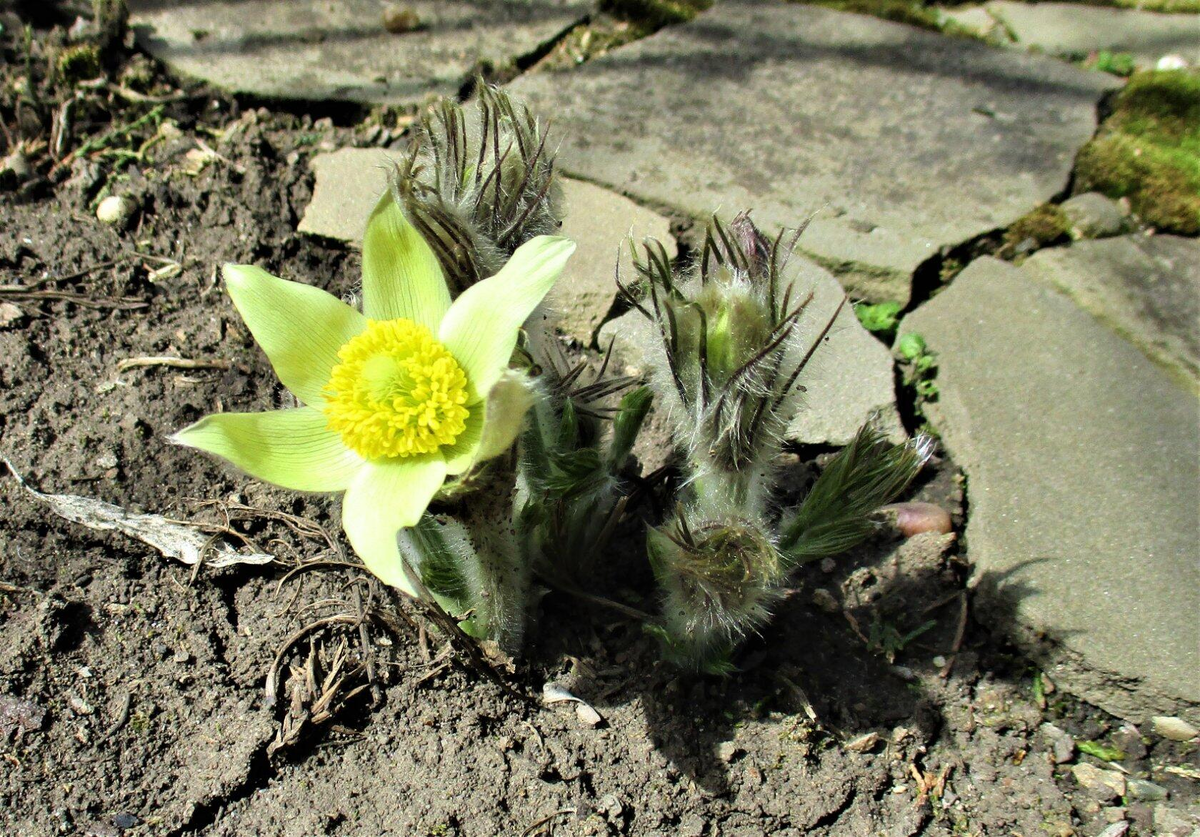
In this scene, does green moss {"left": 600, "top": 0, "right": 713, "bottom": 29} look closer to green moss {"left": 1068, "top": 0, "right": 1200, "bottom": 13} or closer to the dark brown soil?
green moss {"left": 1068, "top": 0, "right": 1200, "bottom": 13}

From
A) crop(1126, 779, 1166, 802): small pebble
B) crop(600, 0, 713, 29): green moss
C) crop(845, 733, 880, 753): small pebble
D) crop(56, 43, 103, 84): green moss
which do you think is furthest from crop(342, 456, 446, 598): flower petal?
crop(600, 0, 713, 29): green moss

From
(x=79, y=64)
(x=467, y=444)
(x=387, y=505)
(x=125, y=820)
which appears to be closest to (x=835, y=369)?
(x=467, y=444)

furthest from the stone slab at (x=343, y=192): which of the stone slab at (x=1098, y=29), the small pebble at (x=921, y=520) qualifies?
the stone slab at (x=1098, y=29)

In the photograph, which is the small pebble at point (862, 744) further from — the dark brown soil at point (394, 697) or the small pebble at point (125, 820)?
the small pebble at point (125, 820)

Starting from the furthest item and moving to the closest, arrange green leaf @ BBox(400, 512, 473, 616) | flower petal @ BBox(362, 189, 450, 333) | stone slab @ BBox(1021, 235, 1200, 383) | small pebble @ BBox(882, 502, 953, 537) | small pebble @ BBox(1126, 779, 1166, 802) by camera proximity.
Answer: stone slab @ BBox(1021, 235, 1200, 383), small pebble @ BBox(882, 502, 953, 537), small pebble @ BBox(1126, 779, 1166, 802), green leaf @ BBox(400, 512, 473, 616), flower petal @ BBox(362, 189, 450, 333)

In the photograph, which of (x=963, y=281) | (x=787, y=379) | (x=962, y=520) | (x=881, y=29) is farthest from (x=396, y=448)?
(x=881, y=29)

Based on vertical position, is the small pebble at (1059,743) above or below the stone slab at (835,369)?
below

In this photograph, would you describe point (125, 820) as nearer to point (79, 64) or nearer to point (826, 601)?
point (826, 601)
